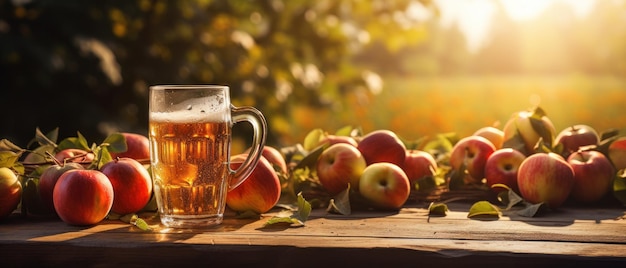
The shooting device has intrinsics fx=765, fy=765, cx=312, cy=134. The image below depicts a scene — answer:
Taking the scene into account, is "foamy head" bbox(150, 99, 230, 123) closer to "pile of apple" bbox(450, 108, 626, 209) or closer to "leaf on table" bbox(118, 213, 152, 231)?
"leaf on table" bbox(118, 213, 152, 231)

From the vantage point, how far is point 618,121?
9461 millimetres

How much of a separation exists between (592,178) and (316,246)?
935mm

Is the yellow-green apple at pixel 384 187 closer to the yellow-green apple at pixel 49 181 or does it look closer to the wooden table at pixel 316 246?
the wooden table at pixel 316 246

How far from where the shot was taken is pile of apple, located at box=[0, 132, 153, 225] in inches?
66.9

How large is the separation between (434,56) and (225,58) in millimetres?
40600

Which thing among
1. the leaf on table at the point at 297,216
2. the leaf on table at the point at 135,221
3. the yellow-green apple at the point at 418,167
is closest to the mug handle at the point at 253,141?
the leaf on table at the point at 297,216

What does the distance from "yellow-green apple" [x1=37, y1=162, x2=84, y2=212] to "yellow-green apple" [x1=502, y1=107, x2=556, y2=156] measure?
128 centimetres

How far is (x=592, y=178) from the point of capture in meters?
2.05

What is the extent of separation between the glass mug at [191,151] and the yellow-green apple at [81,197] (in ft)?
0.43

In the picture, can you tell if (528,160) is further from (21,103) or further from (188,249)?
(21,103)

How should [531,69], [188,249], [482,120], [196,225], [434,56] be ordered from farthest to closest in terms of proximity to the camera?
[434,56], [531,69], [482,120], [196,225], [188,249]

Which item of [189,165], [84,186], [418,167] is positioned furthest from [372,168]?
[84,186]

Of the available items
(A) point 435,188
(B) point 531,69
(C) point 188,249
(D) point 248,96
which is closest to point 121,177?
(C) point 188,249

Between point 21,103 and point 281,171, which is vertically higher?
point 21,103
